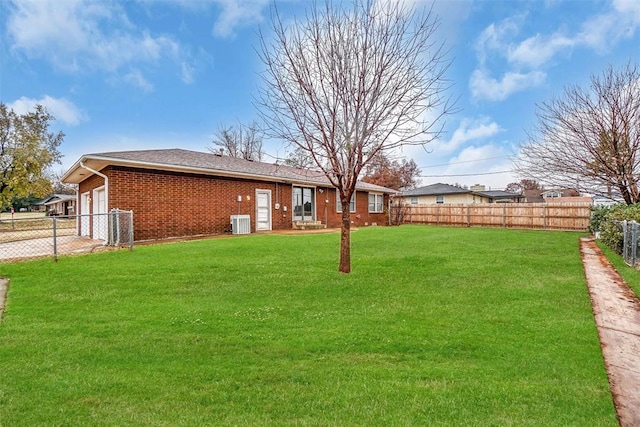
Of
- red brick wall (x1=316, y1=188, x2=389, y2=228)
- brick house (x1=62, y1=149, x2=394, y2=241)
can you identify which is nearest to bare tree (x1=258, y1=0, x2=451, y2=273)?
brick house (x1=62, y1=149, x2=394, y2=241)

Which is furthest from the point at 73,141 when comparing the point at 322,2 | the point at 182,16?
the point at 322,2

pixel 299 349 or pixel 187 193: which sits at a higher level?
pixel 187 193

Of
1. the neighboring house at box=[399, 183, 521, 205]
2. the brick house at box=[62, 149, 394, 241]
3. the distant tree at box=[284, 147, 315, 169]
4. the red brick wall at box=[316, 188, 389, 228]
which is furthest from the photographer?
the neighboring house at box=[399, 183, 521, 205]

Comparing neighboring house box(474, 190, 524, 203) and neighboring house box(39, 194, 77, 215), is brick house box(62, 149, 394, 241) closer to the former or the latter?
neighboring house box(474, 190, 524, 203)

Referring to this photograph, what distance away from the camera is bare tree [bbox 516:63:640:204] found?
40.4 ft

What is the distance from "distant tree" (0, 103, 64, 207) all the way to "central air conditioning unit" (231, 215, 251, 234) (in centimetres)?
1993

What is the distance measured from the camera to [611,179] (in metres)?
13.3

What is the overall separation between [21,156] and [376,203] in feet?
79.2

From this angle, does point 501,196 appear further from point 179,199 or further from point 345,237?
point 345,237

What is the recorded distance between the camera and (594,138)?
13133 mm

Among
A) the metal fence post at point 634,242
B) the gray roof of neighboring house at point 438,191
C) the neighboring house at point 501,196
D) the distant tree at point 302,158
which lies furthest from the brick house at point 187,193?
the neighboring house at point 501,196

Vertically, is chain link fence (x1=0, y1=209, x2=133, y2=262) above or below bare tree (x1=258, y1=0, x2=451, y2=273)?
below

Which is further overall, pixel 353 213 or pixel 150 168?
pixel 353 213

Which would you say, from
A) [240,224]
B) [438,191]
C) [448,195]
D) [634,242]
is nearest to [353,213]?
[240,224]
